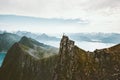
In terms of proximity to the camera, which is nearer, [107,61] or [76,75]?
[107,61]

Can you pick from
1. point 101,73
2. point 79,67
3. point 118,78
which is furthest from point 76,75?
point 118,78

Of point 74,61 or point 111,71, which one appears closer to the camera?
point 111,71

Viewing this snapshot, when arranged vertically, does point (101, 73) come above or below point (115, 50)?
below

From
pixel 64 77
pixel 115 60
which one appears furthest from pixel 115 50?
pixel 64 77

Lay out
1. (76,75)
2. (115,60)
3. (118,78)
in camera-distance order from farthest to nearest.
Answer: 1. (76,75)
2. (115,60)
3. (118,78)

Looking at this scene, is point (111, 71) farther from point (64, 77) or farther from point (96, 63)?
point (64, 77)

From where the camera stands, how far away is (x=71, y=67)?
199750mm

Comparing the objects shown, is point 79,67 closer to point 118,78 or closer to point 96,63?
point 96,63

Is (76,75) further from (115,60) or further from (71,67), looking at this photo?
(115,60)

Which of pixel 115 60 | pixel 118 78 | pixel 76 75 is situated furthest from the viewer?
pixel 76 75

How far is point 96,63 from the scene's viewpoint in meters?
186

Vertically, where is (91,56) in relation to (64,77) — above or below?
above

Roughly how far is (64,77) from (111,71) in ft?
126

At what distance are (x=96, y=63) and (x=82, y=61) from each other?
12.7 m
